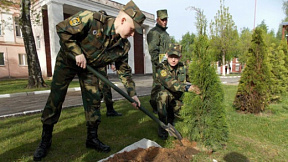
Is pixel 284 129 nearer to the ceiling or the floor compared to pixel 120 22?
nearer to the floor

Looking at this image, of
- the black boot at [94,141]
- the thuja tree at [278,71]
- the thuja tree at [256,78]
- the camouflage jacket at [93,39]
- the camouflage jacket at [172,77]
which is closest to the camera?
the camouflage jacket at [93,39]

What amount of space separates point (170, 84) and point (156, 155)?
1245 mm

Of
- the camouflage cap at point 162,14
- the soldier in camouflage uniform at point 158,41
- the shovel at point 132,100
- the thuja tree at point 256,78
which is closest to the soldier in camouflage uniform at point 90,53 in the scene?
the shovel at point 132,100

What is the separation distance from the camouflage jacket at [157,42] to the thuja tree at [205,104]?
1.63 m

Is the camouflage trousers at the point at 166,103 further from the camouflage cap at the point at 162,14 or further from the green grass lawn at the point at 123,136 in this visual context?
the camouflage cap at the point at 162,14

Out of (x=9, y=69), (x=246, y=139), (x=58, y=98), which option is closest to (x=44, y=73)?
(x=9, y=69)

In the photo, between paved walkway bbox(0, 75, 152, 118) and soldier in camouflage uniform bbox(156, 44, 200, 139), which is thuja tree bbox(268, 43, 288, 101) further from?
paved walkway bbox(0, 75, 152, 118)

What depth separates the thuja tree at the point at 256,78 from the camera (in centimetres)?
432

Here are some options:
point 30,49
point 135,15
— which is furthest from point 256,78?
point 30,49

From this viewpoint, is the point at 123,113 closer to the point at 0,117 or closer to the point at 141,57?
the point at 0,117

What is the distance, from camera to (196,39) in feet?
8.21

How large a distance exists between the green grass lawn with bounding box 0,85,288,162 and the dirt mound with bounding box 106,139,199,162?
0.43 feet

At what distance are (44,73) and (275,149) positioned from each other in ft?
64.3

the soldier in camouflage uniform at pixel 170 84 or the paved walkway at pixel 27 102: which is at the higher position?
the soldier in camouflage uniform at pixel 170 84
